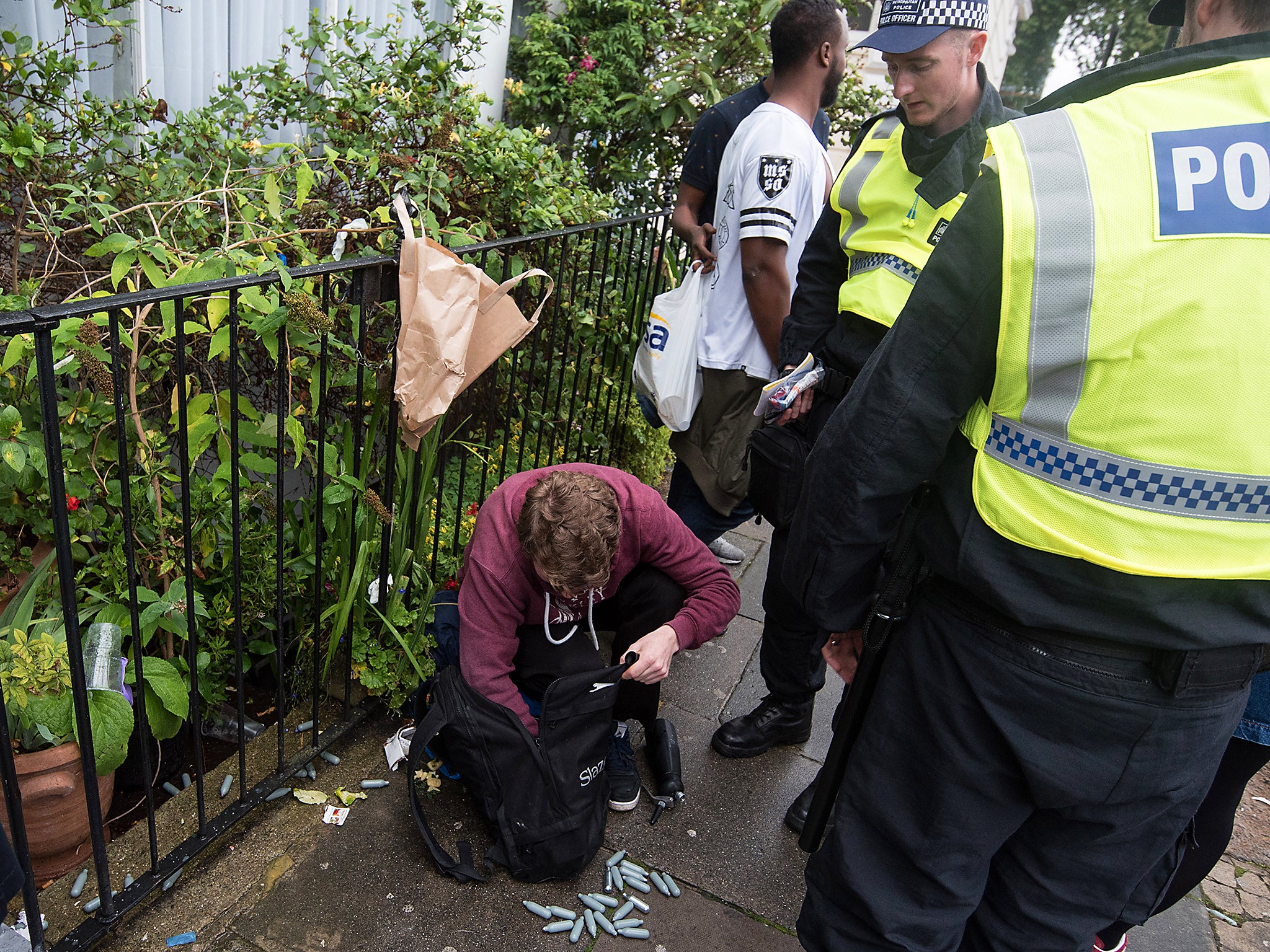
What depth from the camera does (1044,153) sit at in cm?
126

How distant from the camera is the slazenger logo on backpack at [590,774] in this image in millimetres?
2285

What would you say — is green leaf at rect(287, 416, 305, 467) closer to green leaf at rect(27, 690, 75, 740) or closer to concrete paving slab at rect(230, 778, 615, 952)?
green leaf at rect(27, 690, 75, 740)

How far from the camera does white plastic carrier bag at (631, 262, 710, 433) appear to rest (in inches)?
121

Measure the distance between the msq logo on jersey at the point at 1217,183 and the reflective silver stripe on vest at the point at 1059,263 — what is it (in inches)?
4.0

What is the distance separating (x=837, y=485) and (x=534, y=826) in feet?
4.10

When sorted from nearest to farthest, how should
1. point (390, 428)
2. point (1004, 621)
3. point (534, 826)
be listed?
1. point (1004, 621)
2. point (534, 826)
3. point (390, 428)

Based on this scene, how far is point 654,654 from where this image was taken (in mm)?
2391

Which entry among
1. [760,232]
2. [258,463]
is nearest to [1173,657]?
[760,232]

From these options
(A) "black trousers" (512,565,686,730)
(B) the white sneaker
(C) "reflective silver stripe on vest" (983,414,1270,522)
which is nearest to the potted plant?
(A) "black trousers" (512,565,686,730)

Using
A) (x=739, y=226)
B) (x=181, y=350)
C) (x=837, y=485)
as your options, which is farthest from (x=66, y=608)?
(x=739, y=226)

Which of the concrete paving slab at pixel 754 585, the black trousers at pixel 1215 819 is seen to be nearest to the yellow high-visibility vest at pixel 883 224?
the black trousers at pixel 1215 819

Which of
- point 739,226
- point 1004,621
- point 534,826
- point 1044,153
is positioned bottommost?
point 534,826

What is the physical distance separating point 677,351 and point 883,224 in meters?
1.05

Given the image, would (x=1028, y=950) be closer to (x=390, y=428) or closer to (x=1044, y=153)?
(x=1044, y=153)
